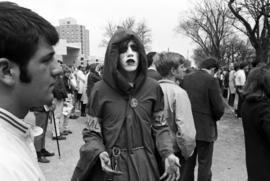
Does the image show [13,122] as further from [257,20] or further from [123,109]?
[257,20]

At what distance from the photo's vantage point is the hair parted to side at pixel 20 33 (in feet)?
3.01

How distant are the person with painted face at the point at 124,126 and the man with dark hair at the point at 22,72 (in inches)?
45.2

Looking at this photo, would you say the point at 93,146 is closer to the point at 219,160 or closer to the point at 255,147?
the point at 255,147

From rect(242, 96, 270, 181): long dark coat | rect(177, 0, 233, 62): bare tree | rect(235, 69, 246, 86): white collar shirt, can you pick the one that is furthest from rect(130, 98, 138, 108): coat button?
rect(177, 0, 233, 62): bare tree

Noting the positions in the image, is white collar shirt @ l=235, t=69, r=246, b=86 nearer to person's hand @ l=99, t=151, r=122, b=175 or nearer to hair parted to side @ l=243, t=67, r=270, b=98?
hair parted to side @ l=243, t=67, r=270, b=98

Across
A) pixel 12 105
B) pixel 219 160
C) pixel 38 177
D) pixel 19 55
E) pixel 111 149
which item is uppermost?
pixel 19 55

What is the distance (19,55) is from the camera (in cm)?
94

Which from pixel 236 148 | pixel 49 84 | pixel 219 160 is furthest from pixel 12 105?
pixel 236 148

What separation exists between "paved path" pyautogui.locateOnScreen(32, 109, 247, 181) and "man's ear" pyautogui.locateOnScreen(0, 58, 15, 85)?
413cm

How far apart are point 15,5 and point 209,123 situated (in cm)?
345

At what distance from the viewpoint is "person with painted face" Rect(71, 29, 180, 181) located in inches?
85.1

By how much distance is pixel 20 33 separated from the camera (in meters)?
0.93

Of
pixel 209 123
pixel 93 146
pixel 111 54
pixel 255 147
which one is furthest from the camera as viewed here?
pixel 209 123

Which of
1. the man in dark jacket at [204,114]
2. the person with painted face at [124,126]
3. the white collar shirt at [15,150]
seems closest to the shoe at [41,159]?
the man in dark jacket at [204,114]
